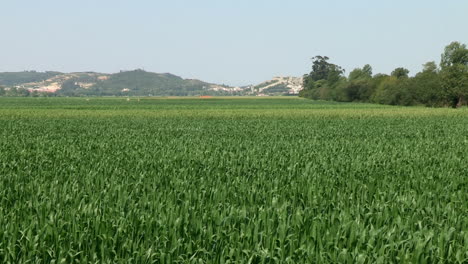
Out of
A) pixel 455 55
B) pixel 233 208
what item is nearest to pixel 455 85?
pixel 455 55

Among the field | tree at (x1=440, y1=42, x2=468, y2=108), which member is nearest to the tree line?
tree at (x1=440, y1=42, x2=468, y2=108)

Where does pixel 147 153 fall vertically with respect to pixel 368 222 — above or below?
below

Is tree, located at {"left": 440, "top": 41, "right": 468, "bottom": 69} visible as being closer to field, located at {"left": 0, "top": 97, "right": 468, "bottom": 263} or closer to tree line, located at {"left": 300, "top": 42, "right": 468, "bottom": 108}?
tree line, located at {"left": 300, "top": 42, "right": 468, "bottom": 108}

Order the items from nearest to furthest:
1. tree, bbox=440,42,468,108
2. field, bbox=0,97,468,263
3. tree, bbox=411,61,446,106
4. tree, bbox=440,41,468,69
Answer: field, bbox=0,97,468,263
tree, bbox=440,42,468,108
tree, bbox=411,61,446,106
tree, bbox=440,41,468,69

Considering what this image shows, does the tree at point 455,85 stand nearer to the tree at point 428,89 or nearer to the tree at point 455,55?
the tree at point 428,89

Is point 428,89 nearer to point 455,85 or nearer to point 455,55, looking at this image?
point 455,85

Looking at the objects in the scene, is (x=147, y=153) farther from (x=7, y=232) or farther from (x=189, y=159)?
(x=7, y=232)

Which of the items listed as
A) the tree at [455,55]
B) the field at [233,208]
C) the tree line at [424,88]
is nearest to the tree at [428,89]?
the tree line at [424,88]

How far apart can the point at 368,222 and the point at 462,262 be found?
1.99 m

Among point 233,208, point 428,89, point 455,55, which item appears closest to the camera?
point 233,208

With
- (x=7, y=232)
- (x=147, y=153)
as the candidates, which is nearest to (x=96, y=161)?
(x=147, y=153)

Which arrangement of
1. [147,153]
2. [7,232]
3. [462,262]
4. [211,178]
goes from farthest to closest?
[147,153], [211,178], [7,232], [462,262]

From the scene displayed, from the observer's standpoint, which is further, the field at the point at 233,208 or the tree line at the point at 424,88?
the tree line at the point at 424,88

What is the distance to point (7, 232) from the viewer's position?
260 inches
